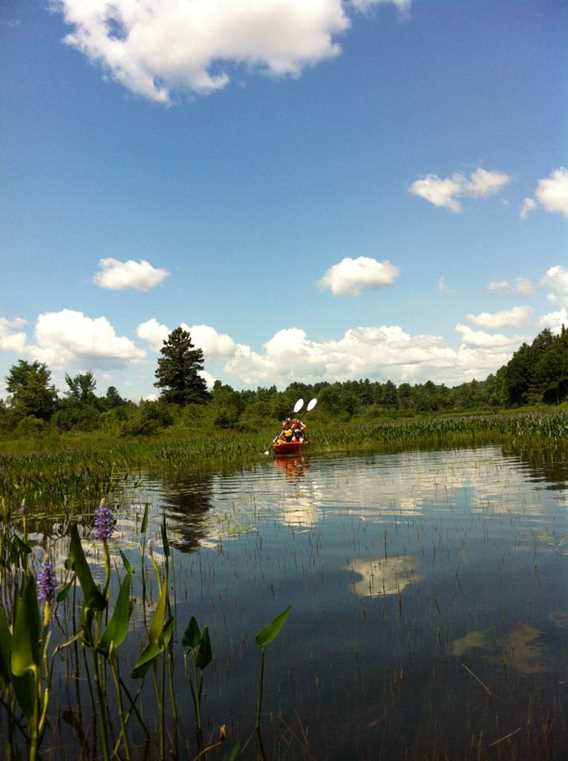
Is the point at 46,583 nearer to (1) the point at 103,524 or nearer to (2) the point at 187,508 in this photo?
(1) the point at 103,524

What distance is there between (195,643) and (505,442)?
29.0 meters

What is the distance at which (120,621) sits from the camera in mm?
3342

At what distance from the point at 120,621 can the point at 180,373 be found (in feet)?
267

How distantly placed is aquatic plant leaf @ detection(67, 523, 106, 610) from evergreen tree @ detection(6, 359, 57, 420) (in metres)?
70.1

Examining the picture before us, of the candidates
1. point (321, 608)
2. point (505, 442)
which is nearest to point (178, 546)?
point (321, 608)

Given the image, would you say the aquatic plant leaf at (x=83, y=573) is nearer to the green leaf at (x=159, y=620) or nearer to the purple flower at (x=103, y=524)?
the purple flower at (x=103, y=524)

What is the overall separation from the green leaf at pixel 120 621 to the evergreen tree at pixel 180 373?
7914 centimetres

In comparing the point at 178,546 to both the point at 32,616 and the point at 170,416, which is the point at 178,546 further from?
the point at 170,416

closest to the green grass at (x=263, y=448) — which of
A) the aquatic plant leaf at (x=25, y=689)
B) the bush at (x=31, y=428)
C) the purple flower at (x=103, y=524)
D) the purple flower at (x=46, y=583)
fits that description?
the purple flower at (x=103, y=524)

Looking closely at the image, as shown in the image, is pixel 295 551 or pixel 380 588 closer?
pixel 380 588

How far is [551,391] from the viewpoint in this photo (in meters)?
91.8

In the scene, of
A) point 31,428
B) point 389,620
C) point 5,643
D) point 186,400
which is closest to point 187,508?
point 389,620

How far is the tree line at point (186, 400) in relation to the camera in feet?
201

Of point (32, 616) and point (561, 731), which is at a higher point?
point (32, 616)
